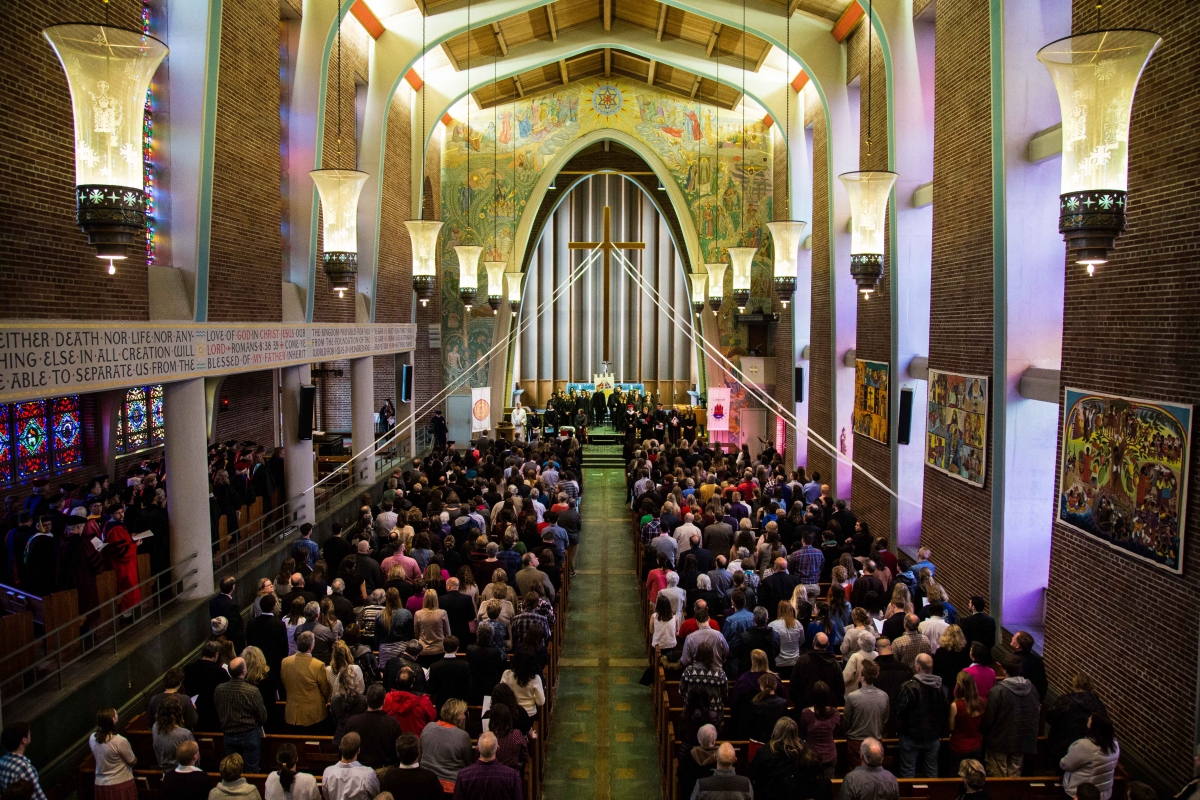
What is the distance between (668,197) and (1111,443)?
63.9 ft

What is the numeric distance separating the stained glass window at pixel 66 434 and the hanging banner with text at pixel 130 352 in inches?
132

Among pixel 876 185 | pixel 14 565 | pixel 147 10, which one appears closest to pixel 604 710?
pixel 14 565

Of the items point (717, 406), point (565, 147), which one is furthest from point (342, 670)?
point (565, 147)

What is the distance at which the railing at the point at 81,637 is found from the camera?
6.79 metres

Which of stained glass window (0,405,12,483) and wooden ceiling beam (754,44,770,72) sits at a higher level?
wooden ceiling beam (754,44,770,72)

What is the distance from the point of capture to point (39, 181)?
838 centimetres

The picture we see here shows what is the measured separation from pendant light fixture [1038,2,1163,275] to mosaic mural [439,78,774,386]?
17.9 m

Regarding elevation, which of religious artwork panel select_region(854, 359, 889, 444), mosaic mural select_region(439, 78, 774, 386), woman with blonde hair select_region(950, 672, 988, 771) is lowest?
woman with blonde hair select_region(950, 672, 988, 771)

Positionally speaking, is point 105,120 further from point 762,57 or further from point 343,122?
point 762,57

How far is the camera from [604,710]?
8.84 meters

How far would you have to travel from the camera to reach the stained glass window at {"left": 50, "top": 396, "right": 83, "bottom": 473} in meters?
11.9

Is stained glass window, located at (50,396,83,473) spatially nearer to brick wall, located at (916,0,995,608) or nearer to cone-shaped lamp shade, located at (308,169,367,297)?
cone-shaped lamp shade, located at (308,169,367,297)

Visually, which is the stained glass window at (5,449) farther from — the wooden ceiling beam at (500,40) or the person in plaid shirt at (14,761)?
the wooden ceiling beam at (500,40)

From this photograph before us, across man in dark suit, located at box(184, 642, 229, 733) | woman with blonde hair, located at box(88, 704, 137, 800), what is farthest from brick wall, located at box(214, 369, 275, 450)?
woman with blonde hair, located at box(88, 704, 137, 800)
